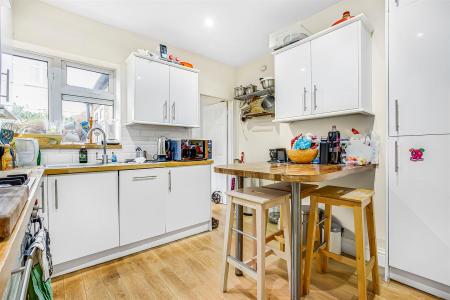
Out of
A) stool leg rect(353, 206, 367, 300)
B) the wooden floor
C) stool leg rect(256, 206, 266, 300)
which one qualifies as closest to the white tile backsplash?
the wooden floor

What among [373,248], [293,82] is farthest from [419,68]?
[373,248]

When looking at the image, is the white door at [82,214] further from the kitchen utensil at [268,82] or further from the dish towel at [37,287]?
the kitchen utensil at [268,82]

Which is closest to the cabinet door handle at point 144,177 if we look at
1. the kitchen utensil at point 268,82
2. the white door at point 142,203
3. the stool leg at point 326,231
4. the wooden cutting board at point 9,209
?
the white door at point 142,203

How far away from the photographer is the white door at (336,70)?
1921 millimetres

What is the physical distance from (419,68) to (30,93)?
3571 mm

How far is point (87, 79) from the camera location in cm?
266

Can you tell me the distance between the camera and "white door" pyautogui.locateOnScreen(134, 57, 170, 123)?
2.58 m

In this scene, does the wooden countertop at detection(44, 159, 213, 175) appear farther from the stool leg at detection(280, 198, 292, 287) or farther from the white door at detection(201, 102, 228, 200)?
the stool leg at detection(280, 198, 292, 287)

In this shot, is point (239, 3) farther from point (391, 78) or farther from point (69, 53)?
point (69, 53)

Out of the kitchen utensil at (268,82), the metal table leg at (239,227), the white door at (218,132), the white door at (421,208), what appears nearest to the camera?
the white door at (421,208)

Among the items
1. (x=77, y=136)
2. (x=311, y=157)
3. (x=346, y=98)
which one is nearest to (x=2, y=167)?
(x=77, y=136)

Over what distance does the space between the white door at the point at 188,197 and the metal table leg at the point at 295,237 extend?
1.52 meters

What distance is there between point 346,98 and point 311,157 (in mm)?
617

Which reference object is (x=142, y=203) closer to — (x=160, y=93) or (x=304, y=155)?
(x=160, y=93)
